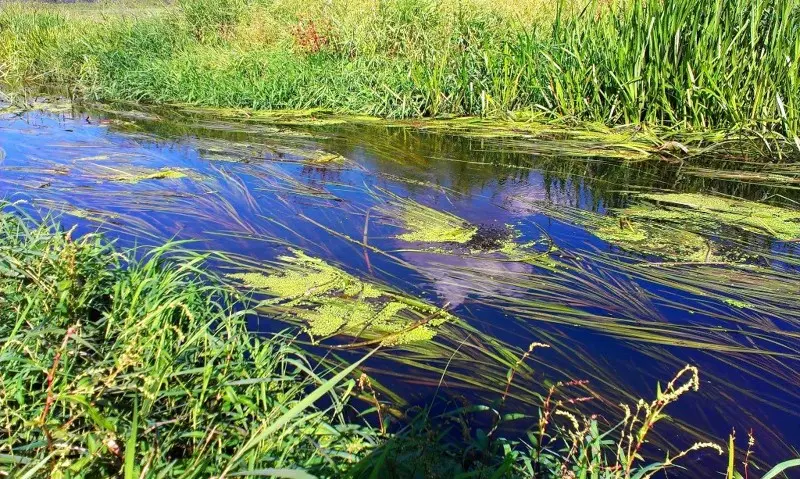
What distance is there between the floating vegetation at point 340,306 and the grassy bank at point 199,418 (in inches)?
9.2

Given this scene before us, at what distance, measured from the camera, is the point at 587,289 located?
2.30 m

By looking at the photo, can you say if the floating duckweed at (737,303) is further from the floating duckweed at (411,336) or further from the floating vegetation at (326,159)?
the floating vegetation at (326,159)

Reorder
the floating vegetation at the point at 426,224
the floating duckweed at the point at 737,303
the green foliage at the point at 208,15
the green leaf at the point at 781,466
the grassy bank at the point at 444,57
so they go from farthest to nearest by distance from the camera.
Result: the green foliage at the point at 208,15, the grassy bank at the point at 444,57, the floating vegetation at the point at 426,224, the floating duckweed at the point at 737,303, the green leaf at the point at 781,466

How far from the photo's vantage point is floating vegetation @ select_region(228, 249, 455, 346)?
77.5 inches

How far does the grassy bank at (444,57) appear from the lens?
4.12 meters

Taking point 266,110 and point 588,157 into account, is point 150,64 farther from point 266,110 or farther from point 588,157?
point 588,157

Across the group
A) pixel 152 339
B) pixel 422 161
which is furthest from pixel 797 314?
pixel 422 161

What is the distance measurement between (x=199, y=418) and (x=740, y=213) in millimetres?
2936

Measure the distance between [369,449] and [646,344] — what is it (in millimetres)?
1047

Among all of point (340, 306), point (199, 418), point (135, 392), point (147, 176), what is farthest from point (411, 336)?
point (147, 176)

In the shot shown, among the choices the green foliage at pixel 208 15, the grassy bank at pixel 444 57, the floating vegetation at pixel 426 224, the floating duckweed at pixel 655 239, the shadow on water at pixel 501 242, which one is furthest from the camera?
the green foliage at pixel 208 15

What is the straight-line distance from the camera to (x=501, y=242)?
2773 millimetres

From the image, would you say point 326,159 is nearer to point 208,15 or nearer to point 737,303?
point 737,303

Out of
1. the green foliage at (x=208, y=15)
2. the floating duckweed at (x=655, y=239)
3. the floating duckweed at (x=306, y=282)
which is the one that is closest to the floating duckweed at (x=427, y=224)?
the floating duckweed at (x=306, y=282)
